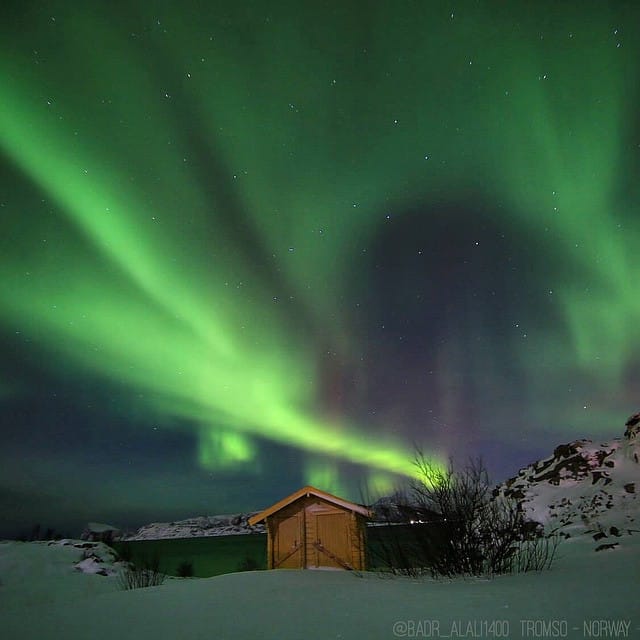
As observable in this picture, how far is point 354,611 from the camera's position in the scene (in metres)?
6.80

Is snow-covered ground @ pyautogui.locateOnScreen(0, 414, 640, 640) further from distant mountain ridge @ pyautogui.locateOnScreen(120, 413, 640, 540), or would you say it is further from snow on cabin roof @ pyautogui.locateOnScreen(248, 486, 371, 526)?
distant mountain ridge @ pyautogui.locateOnScreen(120, 413, 640, 540)

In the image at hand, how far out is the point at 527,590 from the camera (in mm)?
7820

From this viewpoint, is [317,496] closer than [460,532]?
No

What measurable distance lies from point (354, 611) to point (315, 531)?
14434 mm

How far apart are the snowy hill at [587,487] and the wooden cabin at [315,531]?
13.2m

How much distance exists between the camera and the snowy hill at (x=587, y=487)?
27.8 meters

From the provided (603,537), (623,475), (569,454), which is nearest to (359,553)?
(603,537)

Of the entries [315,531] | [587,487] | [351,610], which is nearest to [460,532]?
[351,610]

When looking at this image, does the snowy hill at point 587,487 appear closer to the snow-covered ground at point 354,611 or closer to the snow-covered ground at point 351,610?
the snow-covered ground at point 351,610

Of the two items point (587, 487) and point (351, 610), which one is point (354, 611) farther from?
point (587, 487)

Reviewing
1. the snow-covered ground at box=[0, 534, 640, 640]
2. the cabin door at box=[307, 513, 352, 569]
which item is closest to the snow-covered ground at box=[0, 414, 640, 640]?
the snow-covered ground at box=[0, 534, 640, 640]

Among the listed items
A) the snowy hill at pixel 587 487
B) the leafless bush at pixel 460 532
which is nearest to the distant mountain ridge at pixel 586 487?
the snowy hill at pixel 587 487

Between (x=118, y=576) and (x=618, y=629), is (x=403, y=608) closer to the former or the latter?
(x=618, y=629)

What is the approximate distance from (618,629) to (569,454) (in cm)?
4401
